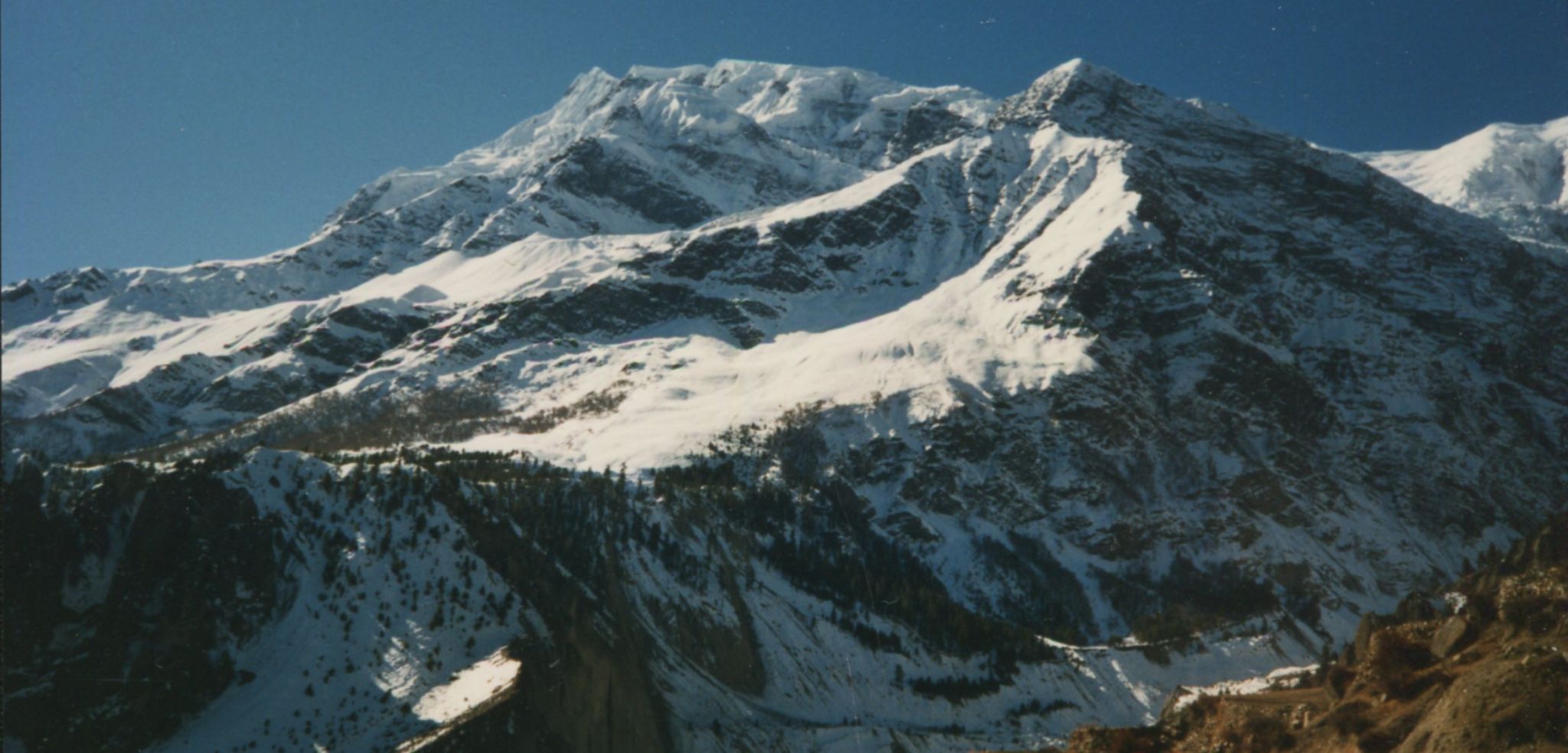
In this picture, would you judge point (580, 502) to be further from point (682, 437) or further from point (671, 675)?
point (682, 437)

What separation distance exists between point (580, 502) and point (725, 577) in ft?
63.6

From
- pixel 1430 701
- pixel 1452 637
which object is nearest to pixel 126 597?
pixel 1430 701

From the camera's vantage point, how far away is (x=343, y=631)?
60.8m

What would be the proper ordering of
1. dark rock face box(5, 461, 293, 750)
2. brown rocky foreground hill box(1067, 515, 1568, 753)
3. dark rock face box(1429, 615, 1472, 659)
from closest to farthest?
brown rocky foreground hill box(1067, 515, 1568, 753), dark rock face box(1429, 615, 1472, 659), dark rock face box(5, 461, 293, 750)

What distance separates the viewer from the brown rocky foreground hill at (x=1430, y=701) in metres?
25.0

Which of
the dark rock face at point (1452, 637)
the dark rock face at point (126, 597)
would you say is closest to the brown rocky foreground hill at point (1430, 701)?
the dark rock face at point (1452, 637)

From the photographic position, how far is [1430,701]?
1124 inches

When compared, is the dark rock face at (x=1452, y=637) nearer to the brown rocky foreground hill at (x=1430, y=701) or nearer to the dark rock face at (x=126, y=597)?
the brown rocky foreground hill at (x=1430, y=701)

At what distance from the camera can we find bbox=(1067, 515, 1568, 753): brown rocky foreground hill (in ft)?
82.1

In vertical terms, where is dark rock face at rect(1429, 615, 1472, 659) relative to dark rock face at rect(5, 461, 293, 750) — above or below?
below

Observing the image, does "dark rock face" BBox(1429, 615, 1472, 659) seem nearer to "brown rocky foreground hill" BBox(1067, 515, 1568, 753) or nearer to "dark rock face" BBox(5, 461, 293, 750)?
"brown rocky foreground hill" BBox(1067, 515, 1568, 753)

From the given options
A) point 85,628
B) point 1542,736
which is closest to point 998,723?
point 85,628

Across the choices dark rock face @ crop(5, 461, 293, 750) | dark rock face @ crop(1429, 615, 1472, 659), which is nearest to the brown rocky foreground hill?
dark rock face @ crop(1429, 615, 1472, 659)

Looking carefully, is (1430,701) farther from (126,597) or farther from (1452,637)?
(126,597)
